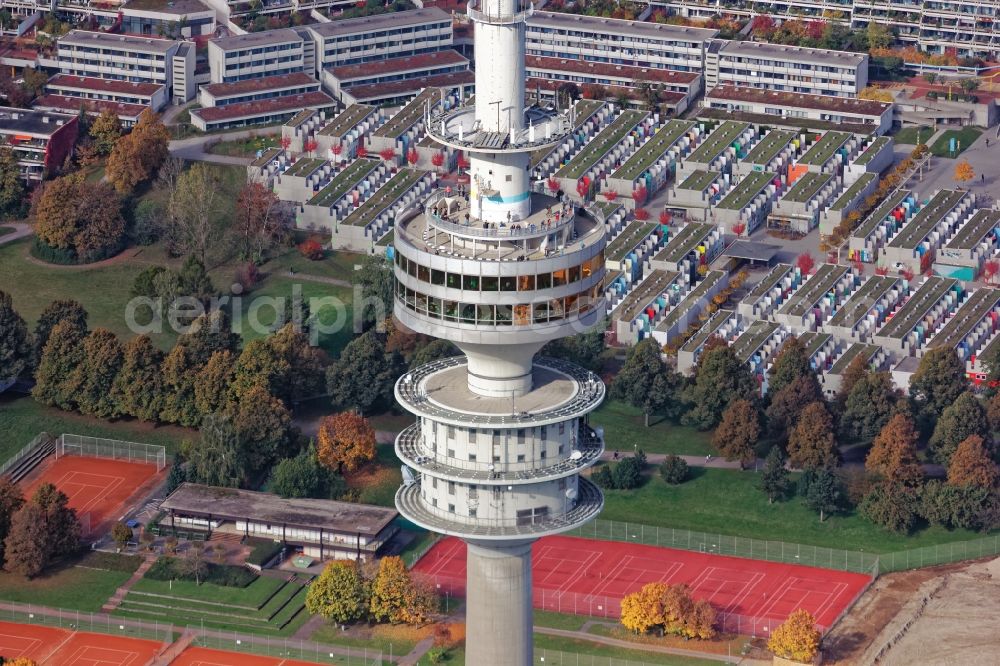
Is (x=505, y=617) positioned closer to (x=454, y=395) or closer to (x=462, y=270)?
(x=454, y=395)

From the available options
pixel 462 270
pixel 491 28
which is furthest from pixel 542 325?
pixel 491 28

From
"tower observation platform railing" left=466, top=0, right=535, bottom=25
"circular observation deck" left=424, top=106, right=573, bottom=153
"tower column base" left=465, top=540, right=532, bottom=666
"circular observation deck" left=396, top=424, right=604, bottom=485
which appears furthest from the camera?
"tower column base" left=465, top=540, right=532, bottom=666

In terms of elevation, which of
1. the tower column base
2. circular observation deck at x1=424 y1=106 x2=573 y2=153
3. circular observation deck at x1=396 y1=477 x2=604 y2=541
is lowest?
the tower column base

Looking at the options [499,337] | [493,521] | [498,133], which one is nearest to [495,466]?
[493,521]

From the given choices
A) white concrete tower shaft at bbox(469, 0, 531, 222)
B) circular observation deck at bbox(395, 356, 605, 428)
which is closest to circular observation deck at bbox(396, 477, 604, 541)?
circular observation deck at bbox(395, 356, 605, 428)

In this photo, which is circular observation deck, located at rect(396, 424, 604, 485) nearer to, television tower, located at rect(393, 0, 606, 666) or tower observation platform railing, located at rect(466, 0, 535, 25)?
television tower, located at rect(393, 0, 606, 666)

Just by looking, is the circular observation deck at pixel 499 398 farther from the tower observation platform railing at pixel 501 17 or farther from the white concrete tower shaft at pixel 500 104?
the tower observation platform railing at pixel 501 17

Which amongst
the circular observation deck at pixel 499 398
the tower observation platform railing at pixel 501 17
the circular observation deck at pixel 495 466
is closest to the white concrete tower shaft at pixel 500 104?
the tower observation platform railing at pixel 501 17
